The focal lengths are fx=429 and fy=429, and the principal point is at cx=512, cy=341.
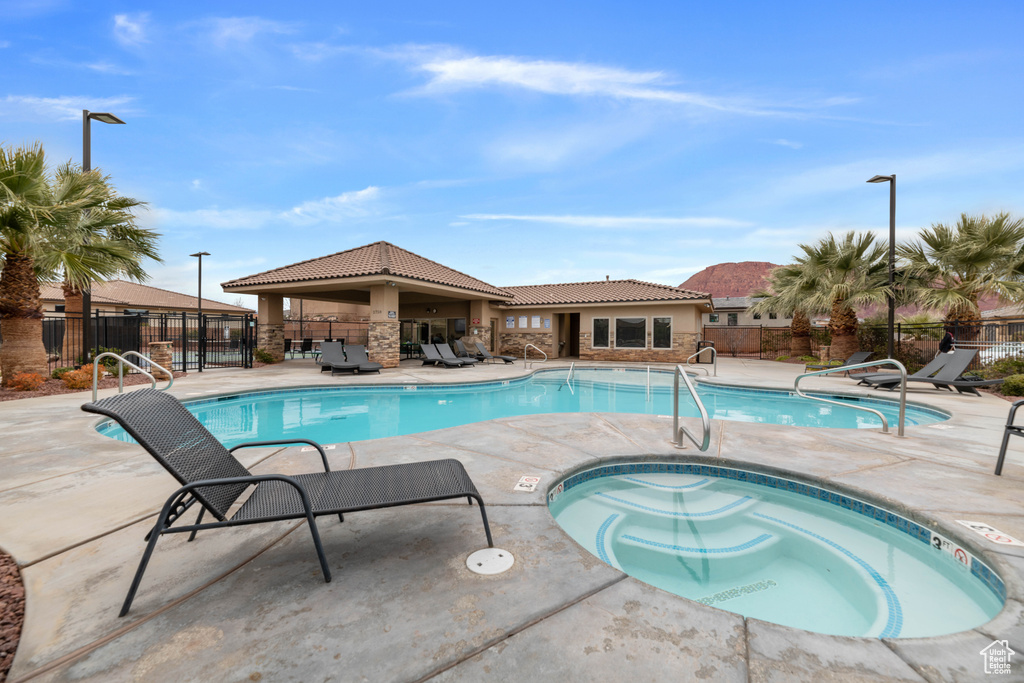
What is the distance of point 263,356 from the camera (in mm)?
16594

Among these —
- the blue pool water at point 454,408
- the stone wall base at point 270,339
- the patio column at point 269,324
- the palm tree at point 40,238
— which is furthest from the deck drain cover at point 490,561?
the stone wall base at point 270,339

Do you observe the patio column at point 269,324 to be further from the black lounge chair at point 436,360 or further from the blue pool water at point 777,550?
the blue pool water at point 777,550

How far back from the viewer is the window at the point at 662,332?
1878cm

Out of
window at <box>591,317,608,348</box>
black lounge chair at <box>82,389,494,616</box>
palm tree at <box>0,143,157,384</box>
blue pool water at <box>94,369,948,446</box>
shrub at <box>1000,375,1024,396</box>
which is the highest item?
palm tree at <box>0,143,157,384</box>

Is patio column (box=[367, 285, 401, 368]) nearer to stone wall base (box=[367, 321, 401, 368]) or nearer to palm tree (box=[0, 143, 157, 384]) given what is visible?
stone wall base (box=[367, 321, 401, 368])

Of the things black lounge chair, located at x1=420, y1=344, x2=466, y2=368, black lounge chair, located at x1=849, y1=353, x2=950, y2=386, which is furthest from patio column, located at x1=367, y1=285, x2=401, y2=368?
black lounge chair, located at x1=849, y1=353, x2=950, y2=386

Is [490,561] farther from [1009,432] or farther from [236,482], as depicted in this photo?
[1009,432]

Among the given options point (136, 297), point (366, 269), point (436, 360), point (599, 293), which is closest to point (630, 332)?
point (599, 293)

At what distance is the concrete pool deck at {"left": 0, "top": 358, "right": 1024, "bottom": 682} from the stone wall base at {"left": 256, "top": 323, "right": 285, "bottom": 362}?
45.4 feet

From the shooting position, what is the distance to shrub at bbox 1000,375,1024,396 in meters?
9.15

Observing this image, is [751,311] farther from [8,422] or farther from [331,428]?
[8,422]

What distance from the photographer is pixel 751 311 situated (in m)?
20.3

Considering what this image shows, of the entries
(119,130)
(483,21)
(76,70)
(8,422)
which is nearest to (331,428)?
(8,422)

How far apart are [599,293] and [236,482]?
19.7 meters
